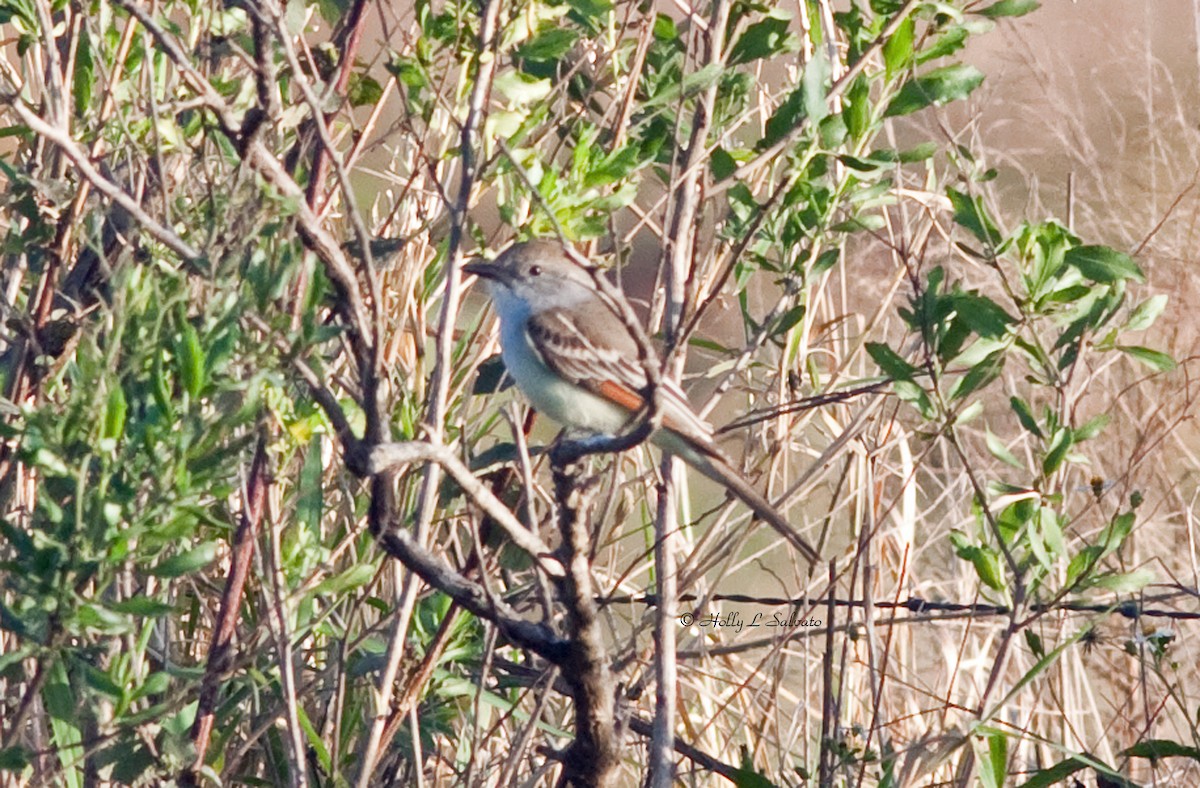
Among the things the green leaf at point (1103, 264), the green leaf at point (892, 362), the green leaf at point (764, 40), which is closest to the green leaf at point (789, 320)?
the green leaf at point (892, 362)

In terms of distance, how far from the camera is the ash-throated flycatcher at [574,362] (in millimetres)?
3852

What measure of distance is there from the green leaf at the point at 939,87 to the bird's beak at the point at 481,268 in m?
1.12

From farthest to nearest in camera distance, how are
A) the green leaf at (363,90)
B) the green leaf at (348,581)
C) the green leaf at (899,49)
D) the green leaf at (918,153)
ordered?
the green leaf at (363,90), the green leaf at (918,153), the green leaf at (899,49), the green leaf at (348,581)

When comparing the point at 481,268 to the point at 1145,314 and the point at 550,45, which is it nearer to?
the point at 550,45

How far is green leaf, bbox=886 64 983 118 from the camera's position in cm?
338

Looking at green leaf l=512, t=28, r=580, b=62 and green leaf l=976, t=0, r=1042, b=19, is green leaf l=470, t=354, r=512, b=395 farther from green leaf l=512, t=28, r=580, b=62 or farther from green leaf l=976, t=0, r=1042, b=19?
green leaf l=976, t=0, r=1042, b=19

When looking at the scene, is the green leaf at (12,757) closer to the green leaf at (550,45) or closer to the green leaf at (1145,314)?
the green leaf at (550,45)

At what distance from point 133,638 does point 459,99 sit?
4.60 ft

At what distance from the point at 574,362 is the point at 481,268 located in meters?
0.62

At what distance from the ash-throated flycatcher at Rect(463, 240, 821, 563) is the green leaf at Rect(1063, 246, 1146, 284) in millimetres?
1012

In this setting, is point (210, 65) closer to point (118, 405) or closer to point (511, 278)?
point (511, 278)

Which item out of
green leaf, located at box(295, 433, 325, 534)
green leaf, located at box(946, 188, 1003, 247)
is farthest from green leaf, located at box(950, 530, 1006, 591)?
green leaf, located at box(295, 433, 325, 534)

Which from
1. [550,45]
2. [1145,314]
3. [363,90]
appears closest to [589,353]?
[363,90]

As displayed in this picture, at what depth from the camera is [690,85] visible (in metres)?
3.38
